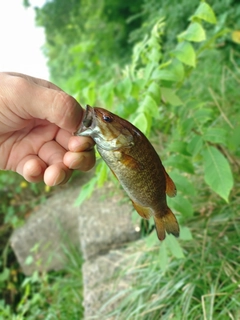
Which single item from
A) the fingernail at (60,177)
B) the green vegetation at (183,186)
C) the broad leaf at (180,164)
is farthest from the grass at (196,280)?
the fingernail at (60,177)

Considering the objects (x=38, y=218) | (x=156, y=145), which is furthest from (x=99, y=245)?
(x=38, y=218)

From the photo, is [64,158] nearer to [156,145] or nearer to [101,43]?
[156,145]

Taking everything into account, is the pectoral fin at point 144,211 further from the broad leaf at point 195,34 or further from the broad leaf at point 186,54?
the broad leaf at point 195,34

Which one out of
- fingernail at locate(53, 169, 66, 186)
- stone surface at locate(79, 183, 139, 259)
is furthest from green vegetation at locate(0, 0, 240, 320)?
fingernail at locate(53, 169, 66, 186)

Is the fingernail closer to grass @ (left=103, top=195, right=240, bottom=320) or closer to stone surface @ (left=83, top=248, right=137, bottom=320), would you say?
grass @ (left=103, top=195, right=240, bottom=320)

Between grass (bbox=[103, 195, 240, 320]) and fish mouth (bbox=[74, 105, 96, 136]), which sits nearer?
fish mouth (bbox=[74, 105, 96, 136])
